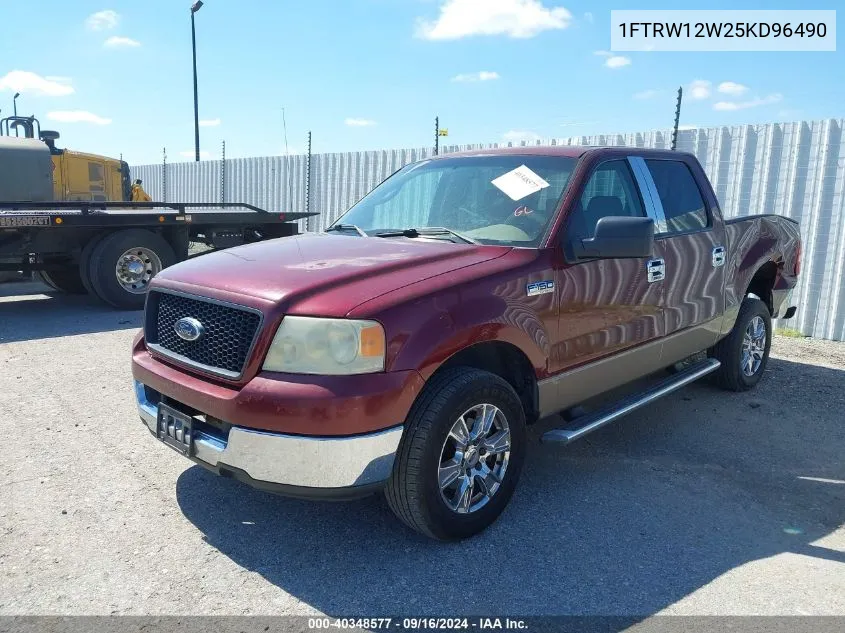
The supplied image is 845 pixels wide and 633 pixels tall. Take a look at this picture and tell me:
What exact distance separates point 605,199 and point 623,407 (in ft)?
4.02

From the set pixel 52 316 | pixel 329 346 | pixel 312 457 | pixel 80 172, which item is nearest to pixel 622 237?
pixel 329 346

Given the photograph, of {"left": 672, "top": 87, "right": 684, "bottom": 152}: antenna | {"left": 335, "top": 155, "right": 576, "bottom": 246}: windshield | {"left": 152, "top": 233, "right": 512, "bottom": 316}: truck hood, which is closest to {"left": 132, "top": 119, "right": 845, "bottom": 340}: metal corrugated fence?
{"left": 672, "top": 87, "right": 684, "bottom": 152}: antenna

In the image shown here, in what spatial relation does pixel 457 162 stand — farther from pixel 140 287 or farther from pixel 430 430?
pixel 140 287

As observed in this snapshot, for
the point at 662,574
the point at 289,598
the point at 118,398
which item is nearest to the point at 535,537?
the point at 662,574

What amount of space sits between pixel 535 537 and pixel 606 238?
1.53 m

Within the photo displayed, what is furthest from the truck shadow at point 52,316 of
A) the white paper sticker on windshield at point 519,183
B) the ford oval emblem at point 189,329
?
the white paper sticker on windshield at point 519,183

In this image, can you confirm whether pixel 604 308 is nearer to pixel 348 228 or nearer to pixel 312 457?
pixel 348 228

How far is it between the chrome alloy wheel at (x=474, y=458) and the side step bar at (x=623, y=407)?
320 millimetres

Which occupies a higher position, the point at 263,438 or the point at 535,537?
the point at 263,438

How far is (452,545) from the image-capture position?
317 centimetres

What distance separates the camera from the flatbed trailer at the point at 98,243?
8.19m

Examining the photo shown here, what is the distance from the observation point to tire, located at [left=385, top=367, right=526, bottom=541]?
9.48 feet

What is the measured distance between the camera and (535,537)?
327 centimetres

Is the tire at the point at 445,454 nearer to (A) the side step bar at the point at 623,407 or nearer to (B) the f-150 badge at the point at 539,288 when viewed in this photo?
(A) the side step bar at the point at 623,407
